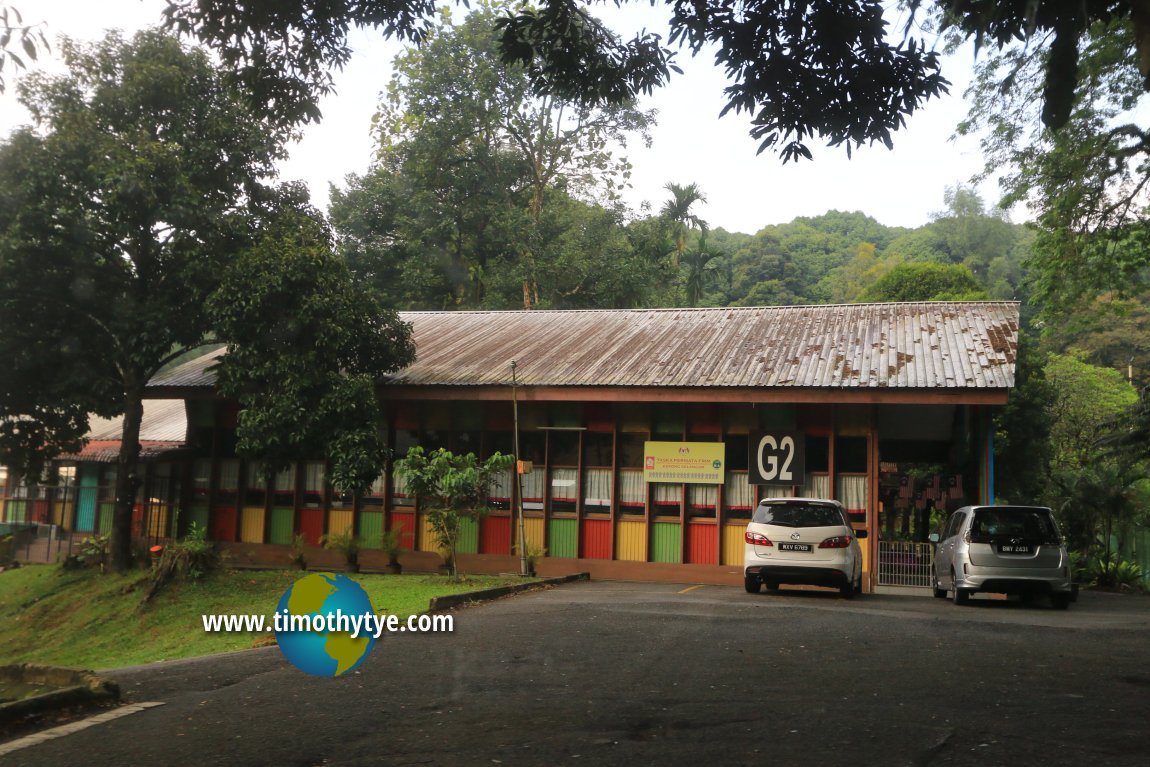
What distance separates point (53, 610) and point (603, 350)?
39.4 ft

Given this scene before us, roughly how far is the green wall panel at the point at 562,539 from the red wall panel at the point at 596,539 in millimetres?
192

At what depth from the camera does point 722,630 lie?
10.4 m

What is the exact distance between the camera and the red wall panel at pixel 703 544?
18.5 metres

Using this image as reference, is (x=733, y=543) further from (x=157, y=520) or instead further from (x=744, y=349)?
(x=157, y=520)

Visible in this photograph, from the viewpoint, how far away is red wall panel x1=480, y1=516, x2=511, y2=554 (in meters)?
19.8

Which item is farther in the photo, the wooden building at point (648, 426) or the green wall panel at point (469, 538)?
the green wall panel at point (469, 538)

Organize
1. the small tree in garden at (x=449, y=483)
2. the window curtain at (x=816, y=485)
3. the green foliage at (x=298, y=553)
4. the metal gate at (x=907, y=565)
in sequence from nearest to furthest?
the small tree in garden at (x=449, y=483), the metal gate at (x=907, y=565), the window curtain at (x=816, y=485), the green foliage at (x=298, y=553)

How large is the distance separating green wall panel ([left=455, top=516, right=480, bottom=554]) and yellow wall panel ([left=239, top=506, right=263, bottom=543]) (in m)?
4.71

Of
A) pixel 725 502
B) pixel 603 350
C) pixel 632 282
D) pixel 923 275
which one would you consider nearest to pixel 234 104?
pixel 603 350

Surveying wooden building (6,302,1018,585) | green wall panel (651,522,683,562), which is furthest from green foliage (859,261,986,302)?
green wall panel (651,522,683,562)

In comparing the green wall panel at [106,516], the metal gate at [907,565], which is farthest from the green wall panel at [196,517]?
the metal gate at [907,565]

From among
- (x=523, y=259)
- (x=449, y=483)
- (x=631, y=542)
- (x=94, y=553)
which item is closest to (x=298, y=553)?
(x=94, y=553)

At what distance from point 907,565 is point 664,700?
11.9m

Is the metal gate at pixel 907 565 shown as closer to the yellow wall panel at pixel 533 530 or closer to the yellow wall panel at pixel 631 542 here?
the yellow wall panel at pixel 631 542
